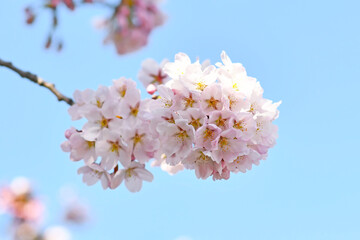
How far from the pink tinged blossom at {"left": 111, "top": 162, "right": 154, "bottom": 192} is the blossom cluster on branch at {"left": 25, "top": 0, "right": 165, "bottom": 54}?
101 centimetres

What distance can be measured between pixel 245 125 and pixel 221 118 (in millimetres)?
83

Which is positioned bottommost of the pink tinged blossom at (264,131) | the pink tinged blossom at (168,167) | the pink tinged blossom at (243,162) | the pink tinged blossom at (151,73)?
the pink tinged blossom at (243,162)

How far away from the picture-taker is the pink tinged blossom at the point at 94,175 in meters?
1.49

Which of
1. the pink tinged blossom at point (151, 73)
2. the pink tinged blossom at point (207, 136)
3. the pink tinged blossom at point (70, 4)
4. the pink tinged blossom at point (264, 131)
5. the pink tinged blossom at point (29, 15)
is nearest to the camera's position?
the pink tinged blossom at point (207, 136)

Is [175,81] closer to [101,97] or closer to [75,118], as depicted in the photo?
[101,97]

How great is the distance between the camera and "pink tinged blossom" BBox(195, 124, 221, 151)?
4.07 ft

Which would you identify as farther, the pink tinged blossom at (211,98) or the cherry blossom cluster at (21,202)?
the cherry blossom cluster at (21,202)

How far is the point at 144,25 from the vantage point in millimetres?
3770

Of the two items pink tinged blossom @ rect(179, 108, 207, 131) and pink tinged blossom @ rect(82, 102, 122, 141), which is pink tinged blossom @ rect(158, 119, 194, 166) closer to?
pink tinged blossom @ rect(179, 108, 207, 131)

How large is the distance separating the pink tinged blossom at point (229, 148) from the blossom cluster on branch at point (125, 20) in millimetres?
1244

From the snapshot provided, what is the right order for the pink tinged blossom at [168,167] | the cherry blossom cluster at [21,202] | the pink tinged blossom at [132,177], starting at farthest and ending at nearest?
the cherry blossom cluster at [21,202]
the pink tinged blossom at [168,167]
the pink tinged blossom at [132,177]

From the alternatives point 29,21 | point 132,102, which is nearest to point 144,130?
point 132,102

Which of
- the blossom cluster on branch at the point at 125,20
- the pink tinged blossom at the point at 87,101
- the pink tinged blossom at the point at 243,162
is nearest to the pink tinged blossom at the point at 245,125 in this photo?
the pink tinged blossom at the point at 243,162

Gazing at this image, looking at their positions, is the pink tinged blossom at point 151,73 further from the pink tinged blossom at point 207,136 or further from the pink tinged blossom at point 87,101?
the pink tinged blossom at point 207,136
